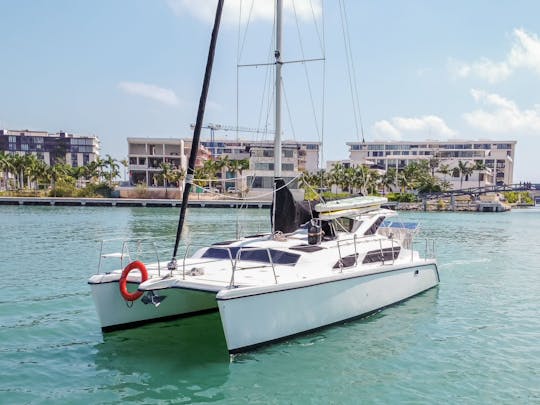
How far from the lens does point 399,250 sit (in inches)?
562

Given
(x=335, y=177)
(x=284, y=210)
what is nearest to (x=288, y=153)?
(x=335, y=177)

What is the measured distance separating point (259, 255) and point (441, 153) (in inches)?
5835

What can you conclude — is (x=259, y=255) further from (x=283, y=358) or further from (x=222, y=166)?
(x=222, y=166)

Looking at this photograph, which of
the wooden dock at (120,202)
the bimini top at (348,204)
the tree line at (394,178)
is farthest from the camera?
the tree line at (394,178)

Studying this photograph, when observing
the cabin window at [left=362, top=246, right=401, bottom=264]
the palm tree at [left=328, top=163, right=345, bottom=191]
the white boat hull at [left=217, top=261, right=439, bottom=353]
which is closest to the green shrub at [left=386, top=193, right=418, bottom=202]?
the palm tree at [left=328, top=163, right=345, bottom=191]

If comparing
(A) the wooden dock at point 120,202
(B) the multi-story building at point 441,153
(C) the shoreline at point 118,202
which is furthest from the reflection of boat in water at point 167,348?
(B) the multi-story building at point 441,153

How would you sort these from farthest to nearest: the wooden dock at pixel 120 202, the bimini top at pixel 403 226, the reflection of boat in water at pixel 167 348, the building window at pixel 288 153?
the building window at pixel 288 153 → the wooden dock at pixel 120 202 → the bimini top at pixel 403 226 → the reflection of boat in water at pixel 167 348

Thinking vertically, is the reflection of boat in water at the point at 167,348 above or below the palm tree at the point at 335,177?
below

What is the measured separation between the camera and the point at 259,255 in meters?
12.0

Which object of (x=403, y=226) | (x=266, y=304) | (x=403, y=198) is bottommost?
(x=403, y=198)

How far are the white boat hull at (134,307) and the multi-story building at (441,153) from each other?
12496 cm

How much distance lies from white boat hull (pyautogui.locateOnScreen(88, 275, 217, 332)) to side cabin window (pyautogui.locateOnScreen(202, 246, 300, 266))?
1.28 metres

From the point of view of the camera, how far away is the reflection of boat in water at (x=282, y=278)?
9289 millimetres

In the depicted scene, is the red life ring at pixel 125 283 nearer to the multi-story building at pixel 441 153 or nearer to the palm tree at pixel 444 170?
the palm tree at pixel 444 170
